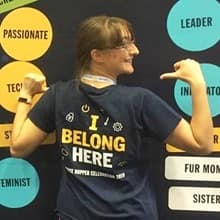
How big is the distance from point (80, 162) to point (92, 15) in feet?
1.14

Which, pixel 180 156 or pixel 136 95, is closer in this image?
pixel 136 95

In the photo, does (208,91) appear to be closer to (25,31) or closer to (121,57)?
(121,57)

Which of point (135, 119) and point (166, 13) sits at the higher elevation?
point (166, 13)

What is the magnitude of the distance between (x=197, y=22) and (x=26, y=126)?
461 millimetres

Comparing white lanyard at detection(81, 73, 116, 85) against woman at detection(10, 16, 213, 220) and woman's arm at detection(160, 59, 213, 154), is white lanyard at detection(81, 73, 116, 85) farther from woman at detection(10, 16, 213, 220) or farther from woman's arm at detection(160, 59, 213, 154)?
woman's arm at detection(160, 59, 213, 154)

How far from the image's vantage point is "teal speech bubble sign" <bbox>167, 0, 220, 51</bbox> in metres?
1.24

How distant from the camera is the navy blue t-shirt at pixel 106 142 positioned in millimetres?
1168

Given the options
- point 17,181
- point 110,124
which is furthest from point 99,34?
point 17,181

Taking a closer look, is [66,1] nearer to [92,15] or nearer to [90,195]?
[92,15]

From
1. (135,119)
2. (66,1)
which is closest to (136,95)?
(135,119)

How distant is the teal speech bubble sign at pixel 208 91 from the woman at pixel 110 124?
5 centimetres

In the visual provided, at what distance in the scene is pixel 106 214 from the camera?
1181 mm

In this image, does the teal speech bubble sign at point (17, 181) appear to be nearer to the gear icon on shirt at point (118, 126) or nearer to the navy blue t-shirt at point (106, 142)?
the navy blue t-shirt at point (106, 142)

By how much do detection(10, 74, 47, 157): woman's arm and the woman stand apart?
0.01 metres
